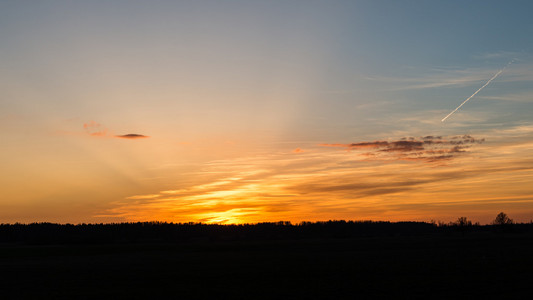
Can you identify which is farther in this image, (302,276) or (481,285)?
(302,276)

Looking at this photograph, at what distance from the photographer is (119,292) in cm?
4047

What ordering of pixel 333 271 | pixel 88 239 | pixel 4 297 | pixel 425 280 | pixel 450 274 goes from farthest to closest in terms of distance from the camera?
pixel 88 239 → pixel 333 271 → pixel 450 274 → pixel 425 280 → pixel 4 297

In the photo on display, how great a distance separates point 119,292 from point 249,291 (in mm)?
10319

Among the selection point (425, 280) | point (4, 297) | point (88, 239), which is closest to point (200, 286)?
point (4, 297)


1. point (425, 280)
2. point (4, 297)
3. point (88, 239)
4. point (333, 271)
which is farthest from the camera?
point (88, 239)

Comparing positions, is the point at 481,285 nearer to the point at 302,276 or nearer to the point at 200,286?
the point at 302,276

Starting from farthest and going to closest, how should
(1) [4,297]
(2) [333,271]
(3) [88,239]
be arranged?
(3) [88,239]
(2) [333,271]
(1) [4,297]

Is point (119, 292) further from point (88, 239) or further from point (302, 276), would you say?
point (88, 239)

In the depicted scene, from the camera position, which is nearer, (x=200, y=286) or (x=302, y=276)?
(x=200, y=286)

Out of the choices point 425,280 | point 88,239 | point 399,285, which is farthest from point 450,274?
point 88,239

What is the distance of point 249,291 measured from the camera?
39656 mm

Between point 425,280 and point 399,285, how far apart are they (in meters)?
4.13

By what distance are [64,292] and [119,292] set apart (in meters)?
4.50

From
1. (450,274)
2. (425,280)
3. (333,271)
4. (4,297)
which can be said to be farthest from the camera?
(333,271)
